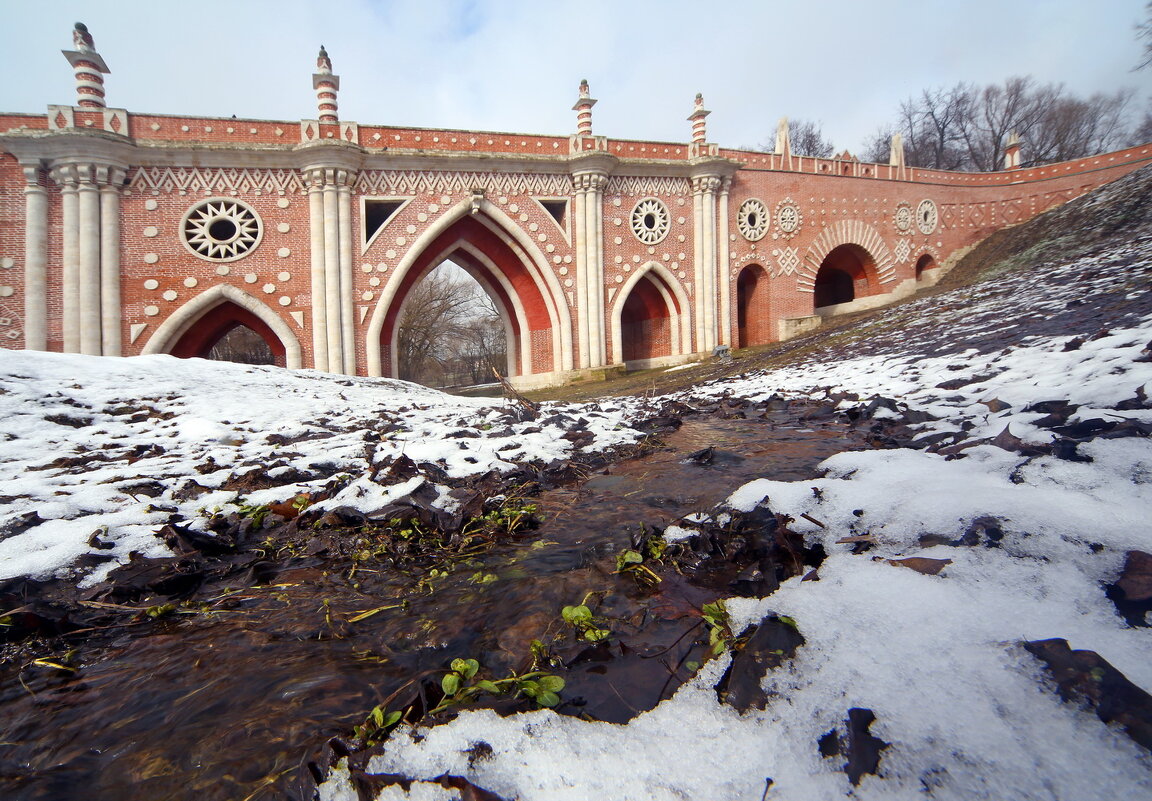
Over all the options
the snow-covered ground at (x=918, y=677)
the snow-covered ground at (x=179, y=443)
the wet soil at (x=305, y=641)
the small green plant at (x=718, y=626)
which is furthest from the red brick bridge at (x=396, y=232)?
the snow-covered ground at (x=918, y=677)

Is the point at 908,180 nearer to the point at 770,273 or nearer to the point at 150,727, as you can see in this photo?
the point at 770,273

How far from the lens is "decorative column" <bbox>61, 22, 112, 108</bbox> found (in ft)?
38.3

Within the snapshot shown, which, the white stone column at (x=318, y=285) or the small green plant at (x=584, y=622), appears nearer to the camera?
the small green plant at (x=584, y=622)

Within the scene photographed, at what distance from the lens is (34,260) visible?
11.3 meters

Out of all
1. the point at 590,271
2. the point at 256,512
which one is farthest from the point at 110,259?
the point at 256,512

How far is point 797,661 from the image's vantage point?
1112mm

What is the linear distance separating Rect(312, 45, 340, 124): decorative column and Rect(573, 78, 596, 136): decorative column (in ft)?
22.4

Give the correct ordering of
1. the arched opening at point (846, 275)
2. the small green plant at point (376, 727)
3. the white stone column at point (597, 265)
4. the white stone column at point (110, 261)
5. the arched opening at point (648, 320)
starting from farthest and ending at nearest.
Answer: the arched opening at point (846, 275)
the arched opening at point (648, 320)
the white stone column at point (597, 265)
the white stone column at point (110, 261)
the small green plant at point (376, 727)

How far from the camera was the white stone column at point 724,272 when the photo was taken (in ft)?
55.5

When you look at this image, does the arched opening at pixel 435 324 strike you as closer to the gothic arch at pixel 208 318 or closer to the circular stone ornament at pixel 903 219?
the gothic arch at pixel 208 318

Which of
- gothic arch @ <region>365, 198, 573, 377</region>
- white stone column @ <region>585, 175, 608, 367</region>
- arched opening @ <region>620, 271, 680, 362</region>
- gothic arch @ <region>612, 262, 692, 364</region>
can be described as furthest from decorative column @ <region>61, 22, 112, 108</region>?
arched opening @ <region>620, 271, 680, 362</region>

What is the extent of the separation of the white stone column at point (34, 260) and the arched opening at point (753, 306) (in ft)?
62.7

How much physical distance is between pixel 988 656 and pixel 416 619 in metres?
1.48

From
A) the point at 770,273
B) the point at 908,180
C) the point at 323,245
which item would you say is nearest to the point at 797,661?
the point at 323,245
